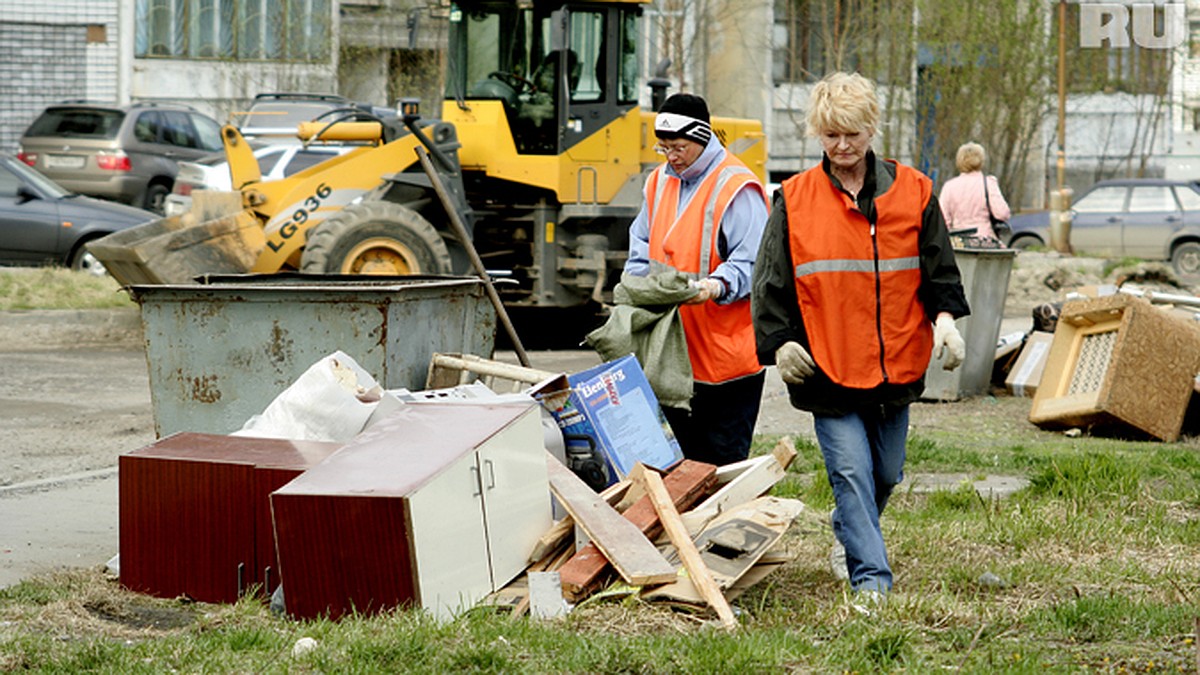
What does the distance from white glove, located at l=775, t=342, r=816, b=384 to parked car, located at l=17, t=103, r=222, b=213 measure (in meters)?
20.0

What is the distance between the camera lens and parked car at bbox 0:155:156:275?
1764 centimetres

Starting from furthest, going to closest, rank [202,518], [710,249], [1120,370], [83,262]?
[83,262] → [1120,370] → [710,249] → [202,518]

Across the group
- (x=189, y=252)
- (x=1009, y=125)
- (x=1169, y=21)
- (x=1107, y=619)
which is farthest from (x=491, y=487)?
(x=1169, y=21)

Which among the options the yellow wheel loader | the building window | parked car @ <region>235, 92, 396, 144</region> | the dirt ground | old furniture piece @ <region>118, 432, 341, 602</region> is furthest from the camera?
Answer: the building window

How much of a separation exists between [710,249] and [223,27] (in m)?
34.0

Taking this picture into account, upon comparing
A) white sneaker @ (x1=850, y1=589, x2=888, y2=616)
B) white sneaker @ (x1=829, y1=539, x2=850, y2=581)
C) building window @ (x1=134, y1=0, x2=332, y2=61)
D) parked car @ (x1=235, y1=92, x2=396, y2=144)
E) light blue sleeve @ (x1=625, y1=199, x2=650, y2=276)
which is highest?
building window @ (x1=134, y1=0, x2=332, y2=61)

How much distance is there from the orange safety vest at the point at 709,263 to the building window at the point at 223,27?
105ft

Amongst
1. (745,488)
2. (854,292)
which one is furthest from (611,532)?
(854,292)

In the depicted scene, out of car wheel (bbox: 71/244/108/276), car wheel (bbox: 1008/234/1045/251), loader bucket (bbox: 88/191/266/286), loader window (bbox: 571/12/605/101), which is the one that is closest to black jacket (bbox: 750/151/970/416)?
loader bucket (bbox: 88/191/266/286)

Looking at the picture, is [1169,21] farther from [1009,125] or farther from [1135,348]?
[1135,348]

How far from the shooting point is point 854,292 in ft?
17.7

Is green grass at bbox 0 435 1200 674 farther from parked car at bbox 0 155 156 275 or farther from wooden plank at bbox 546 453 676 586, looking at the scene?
parked car at bbox 0 155 156 275

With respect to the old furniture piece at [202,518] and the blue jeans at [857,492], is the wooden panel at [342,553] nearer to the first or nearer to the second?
the old furniture piece at [202,518]

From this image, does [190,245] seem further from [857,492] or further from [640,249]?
[857,492]
